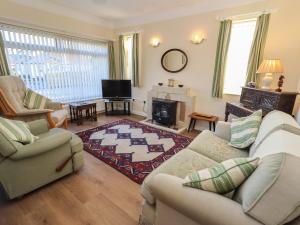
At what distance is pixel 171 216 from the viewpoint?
1.09 meters

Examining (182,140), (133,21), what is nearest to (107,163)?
→ (182,140)

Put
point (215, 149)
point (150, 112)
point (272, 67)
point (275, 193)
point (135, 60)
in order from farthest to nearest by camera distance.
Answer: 1. point (135, 60)
2. point (150, 112)
3. point (272, 67)
4. point (215, 149)
5. point (275, 193)

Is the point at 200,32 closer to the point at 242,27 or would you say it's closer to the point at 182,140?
the point at 242,27

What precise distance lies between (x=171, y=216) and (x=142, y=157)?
1587mm

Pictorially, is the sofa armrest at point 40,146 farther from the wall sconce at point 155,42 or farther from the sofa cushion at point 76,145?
the wall sconce at point 155,42

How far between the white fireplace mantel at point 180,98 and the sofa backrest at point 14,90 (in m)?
2.74

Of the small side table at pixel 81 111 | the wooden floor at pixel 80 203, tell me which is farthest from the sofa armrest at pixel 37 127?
the small side table at pixel 81 111

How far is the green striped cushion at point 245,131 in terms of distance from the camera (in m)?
1.83

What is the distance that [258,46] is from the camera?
2857 mm

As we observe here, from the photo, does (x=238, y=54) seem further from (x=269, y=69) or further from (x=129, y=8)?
(x=129, y=8)

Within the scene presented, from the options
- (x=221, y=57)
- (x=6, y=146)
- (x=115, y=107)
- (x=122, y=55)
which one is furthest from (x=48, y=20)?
(x=221, y=57)

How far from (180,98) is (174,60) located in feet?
3.13

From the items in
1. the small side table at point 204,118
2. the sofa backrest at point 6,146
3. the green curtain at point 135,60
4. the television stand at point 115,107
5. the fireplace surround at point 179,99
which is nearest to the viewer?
the sofa backrest at point 6,146

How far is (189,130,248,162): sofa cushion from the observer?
177 centimetres
